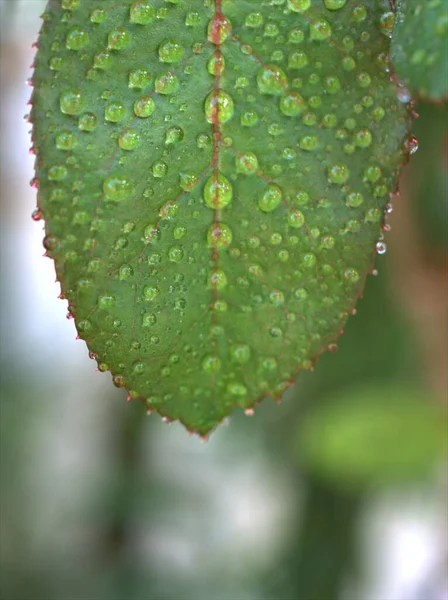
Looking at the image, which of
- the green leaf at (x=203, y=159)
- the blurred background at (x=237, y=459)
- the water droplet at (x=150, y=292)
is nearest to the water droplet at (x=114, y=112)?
the green leaf at (x=203, y=159)

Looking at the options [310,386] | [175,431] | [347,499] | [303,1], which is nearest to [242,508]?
[175,431]

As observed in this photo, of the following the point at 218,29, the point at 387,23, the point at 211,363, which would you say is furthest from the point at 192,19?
the point at 211,363

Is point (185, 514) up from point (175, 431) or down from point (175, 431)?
down

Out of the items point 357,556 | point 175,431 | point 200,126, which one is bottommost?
point 357,556

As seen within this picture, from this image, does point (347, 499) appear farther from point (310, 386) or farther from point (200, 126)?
point (200, 126)

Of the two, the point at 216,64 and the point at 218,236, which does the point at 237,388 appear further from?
the point at 216,64

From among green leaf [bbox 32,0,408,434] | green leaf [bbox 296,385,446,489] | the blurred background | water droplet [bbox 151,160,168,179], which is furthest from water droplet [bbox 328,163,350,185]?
green leaf [bbox 296,385,446,489]

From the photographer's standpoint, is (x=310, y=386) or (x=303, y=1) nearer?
(x=303, y=1)
